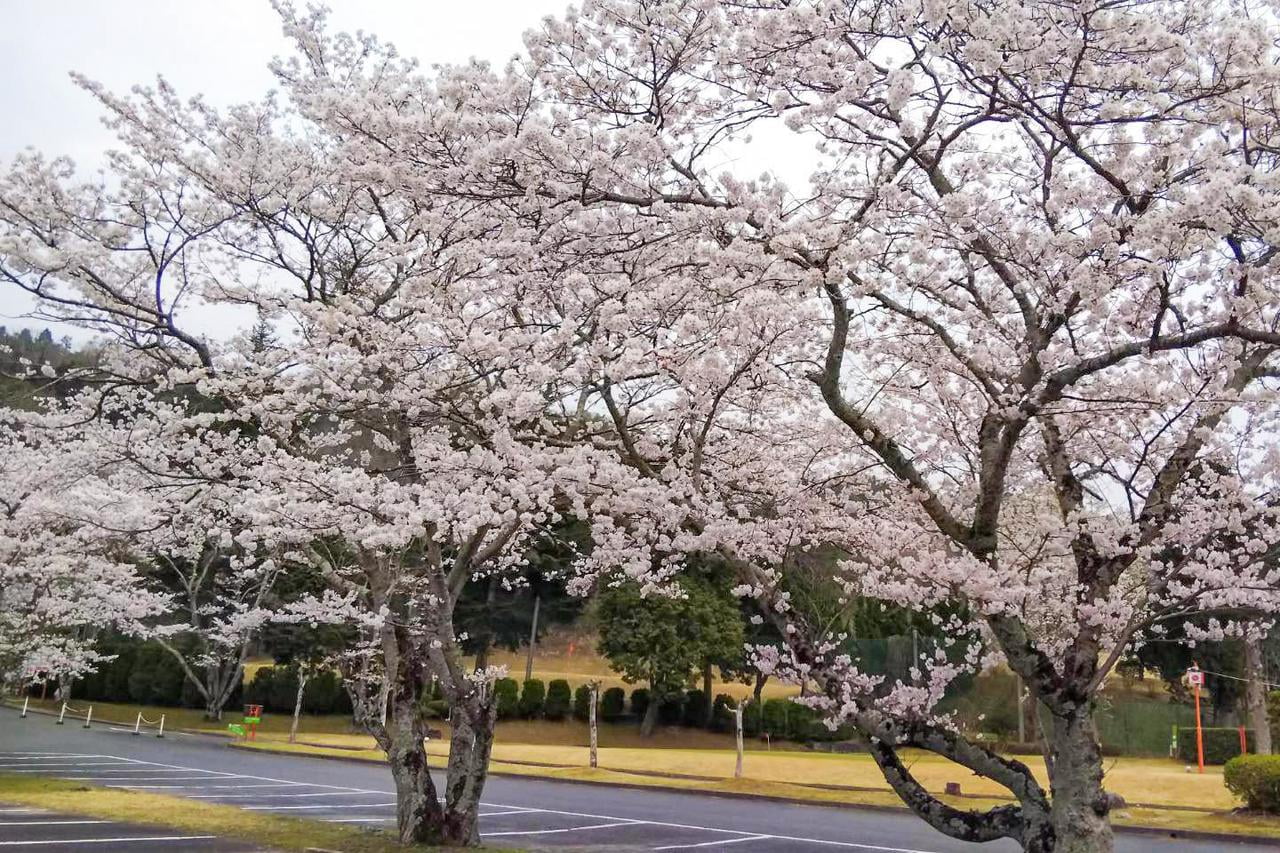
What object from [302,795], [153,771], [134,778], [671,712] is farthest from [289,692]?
[302,795]

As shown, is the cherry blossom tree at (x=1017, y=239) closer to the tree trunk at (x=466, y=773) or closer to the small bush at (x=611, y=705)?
the tree trunk at (x=466, y=773)

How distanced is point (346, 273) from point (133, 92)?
2.55m

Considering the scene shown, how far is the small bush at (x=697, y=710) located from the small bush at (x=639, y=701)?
1484 millimetres

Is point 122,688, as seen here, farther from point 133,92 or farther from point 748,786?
point 133,92

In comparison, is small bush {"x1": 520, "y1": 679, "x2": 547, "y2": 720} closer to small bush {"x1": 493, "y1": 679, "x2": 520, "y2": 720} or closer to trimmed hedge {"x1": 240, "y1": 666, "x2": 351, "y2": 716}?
small bush {"x1": 493, "y1": 679, "x2": 520, "y2": 720}

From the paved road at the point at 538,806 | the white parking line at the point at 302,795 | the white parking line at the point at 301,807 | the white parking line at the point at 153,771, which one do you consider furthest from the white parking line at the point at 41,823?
the white parking line at the point at 153,771

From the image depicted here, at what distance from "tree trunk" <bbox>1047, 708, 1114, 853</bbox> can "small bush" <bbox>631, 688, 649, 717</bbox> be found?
28.6 metres

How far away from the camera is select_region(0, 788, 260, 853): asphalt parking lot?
9109 mm

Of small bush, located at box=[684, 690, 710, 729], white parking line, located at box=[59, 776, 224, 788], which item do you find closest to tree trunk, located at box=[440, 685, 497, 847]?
white parking line, located at box=[59, 776, 224, 788]

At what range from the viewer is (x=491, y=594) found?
3409cm

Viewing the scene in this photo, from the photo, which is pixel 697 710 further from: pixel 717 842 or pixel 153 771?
pixel 717 842

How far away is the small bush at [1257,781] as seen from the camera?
13820mm

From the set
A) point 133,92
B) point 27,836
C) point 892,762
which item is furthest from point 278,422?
point 892,762

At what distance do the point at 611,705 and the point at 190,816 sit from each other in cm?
2283
